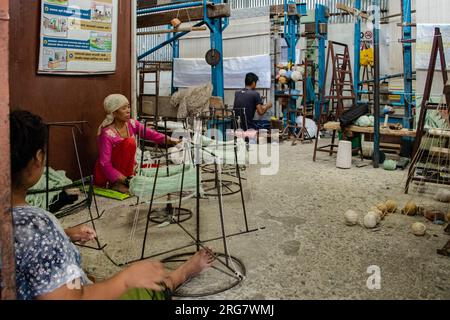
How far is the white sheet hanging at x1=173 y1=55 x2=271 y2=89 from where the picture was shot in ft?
27.7

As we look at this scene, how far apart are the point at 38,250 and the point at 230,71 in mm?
8232

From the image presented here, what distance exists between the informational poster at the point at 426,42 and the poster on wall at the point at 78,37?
12.1 ft

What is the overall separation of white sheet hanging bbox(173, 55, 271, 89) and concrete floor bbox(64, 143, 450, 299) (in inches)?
179

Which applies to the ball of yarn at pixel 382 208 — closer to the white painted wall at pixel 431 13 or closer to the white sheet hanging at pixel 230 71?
the white painted wall at pixel 431 13

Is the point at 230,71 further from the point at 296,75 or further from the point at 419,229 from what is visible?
the point at 419,229

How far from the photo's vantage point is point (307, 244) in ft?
9.02

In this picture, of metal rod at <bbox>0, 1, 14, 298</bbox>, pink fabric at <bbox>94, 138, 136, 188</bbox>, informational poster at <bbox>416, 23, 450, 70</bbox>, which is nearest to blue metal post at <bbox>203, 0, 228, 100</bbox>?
informational poster at <bbox>416, 23, 450, 70</bbox>

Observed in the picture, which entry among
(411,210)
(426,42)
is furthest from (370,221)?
(426,42)

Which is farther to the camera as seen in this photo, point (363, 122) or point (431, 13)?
point (363, 122)

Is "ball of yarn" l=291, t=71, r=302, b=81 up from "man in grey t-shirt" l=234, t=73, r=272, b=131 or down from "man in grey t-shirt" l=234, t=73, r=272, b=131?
up

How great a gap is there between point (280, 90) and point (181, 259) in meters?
6.34

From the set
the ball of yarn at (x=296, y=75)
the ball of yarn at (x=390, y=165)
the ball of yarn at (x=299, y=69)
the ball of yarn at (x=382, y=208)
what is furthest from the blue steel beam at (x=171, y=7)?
the ball of yarn at (x=382, y=208)

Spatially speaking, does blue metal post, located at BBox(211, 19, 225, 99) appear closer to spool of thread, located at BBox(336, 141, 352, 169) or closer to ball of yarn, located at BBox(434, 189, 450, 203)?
spool of thread, located at BBox(336, 141, 352, 169)
